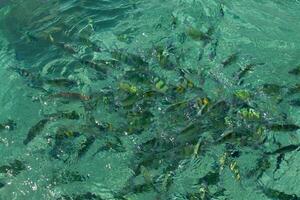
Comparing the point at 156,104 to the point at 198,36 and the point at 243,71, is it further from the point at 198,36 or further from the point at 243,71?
the point at 198,36

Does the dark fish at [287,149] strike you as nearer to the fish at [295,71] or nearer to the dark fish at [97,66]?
the fish at [295,71]

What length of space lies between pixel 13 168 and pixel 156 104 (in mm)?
2521

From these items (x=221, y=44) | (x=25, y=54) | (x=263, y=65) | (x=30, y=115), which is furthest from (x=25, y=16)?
(x=263, y=65)

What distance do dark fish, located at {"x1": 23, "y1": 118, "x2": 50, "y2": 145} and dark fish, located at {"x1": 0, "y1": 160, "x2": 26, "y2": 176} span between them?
43 cm

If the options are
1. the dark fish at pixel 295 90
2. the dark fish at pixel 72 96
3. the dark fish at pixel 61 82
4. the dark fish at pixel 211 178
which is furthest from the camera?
the dark fish at pixel 61 82

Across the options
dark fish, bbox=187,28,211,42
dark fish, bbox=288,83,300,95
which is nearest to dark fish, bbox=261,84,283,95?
dark fish, bbox=288,83,300,95

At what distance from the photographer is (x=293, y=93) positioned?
7848 millimetres

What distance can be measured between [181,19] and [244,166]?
410 centimetres

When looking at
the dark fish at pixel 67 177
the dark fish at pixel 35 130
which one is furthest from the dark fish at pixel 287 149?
the dark fish at pixel 35 130

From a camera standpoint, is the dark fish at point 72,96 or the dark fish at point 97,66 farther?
the dark fish at point 97,66

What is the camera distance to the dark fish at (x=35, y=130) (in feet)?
25.8

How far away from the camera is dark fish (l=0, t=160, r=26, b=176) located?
24.4 ft

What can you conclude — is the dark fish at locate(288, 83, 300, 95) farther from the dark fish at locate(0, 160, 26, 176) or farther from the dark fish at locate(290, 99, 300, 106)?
the dark fish at locate(0, 160, 26, 176)

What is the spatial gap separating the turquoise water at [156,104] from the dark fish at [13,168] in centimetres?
2
